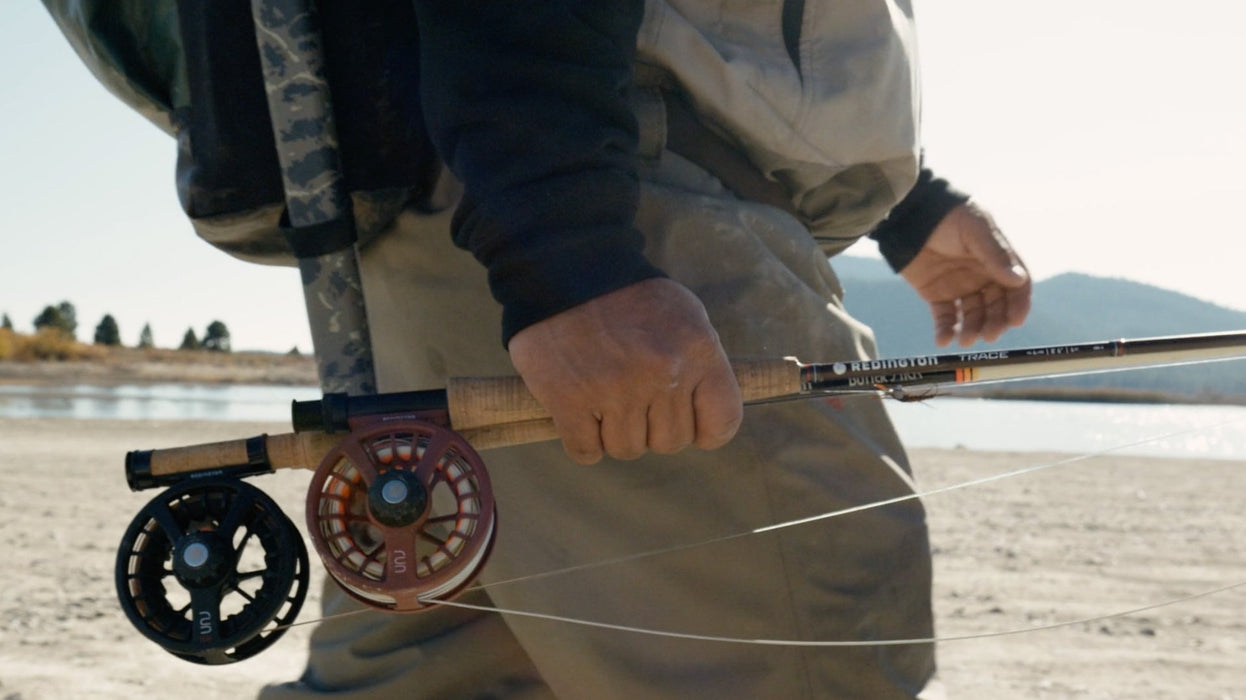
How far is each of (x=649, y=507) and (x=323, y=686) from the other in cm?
72

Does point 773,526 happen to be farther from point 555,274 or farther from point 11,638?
point 11,638

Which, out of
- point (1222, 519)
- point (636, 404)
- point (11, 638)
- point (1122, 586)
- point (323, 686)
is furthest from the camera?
point (1222, 519)

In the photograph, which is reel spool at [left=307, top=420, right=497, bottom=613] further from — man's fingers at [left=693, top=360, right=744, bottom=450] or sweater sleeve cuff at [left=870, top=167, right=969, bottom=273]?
sweater sleeve cuff at [left=870, top=167, right=969, bottom=273]

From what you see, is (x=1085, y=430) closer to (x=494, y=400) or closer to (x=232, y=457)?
(x=494, y=400)

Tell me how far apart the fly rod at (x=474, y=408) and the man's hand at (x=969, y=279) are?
2.80 feet

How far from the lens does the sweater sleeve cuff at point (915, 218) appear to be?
2.07 meters

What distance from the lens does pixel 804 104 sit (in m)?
1.36

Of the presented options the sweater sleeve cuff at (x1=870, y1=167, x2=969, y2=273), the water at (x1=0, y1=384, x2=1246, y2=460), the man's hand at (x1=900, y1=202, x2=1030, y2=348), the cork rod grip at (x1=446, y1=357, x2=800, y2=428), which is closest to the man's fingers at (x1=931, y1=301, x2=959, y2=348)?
the man's hand at (x1=900, y1=202, x2=1030, y2=348)

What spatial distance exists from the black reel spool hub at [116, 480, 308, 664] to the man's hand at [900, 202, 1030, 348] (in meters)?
1.42

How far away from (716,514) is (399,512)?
420 mm

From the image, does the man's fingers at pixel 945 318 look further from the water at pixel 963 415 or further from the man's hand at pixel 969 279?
the water at pixel 963 415

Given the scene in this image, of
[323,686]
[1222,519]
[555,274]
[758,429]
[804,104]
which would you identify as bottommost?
[1222,519]

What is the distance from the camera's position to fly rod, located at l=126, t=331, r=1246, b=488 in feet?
3.61

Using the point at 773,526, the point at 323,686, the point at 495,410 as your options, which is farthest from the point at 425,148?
the point at 323,686
